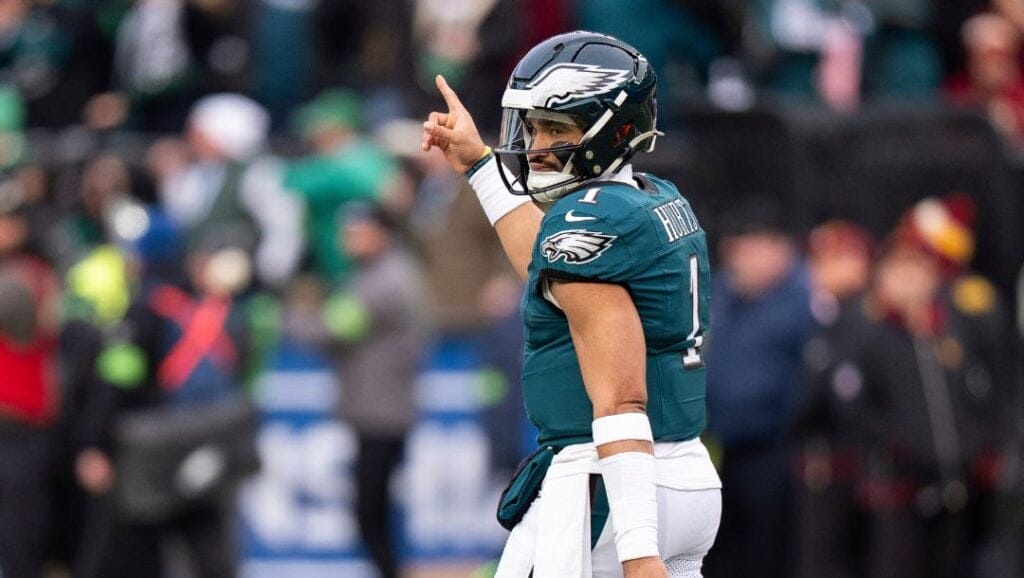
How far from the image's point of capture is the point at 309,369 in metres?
11.5

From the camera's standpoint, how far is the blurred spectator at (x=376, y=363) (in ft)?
36.1

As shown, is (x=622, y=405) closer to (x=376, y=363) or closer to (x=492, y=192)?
(x=492, y=192)

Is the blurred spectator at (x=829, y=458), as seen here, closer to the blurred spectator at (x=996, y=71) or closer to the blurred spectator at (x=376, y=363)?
the blurred spectator at (x=996, y=71)

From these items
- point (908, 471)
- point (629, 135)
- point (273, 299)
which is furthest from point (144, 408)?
point (629, 135)

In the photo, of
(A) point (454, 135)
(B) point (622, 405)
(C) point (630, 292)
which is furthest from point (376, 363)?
(B) point (622, 405)

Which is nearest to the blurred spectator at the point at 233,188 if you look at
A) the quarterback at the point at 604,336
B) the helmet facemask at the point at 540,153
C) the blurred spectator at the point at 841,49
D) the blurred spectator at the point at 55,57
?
the blurred spectator at the point at 55,57

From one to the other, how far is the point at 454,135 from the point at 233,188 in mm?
6369

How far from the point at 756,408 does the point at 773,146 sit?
153cm

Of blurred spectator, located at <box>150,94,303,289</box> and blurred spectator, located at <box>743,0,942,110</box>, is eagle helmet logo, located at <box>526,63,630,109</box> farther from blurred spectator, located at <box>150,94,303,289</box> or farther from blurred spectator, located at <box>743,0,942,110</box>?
blurred spectator, located at <box>743,0,942,110</box>

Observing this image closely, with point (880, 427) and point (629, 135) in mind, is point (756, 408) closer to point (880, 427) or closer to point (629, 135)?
point (880, 427)

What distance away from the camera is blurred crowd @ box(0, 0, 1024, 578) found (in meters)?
9.86

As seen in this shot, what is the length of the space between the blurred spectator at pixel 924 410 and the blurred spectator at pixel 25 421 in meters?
3.84

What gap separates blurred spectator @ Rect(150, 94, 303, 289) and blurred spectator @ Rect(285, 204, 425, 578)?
0.54 metres

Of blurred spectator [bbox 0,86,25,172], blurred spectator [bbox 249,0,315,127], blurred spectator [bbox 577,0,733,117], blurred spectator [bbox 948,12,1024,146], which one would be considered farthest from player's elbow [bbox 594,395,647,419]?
blurred spectator [bbox 249,0,315,127]
